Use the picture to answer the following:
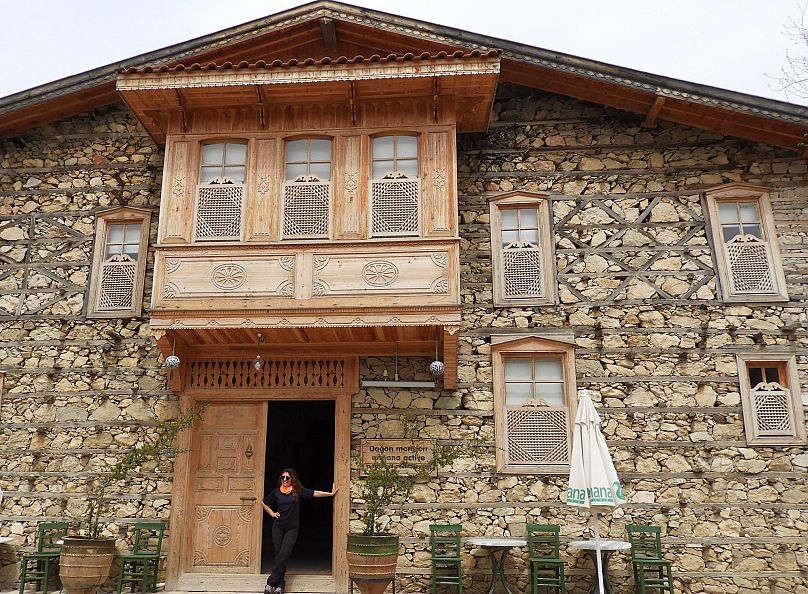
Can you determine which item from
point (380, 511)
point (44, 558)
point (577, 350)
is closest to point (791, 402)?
point (577, 350)

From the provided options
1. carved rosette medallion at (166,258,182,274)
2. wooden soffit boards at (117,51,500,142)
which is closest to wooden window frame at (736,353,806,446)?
wooden soffit boards at (117,51,500,142)

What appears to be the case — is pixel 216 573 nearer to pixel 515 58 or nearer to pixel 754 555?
pixel 754 555

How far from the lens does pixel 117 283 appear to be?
1084cm

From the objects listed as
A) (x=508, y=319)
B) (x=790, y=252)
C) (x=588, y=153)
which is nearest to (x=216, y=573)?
(x=508, y=319)

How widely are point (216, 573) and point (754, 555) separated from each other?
7.24 m

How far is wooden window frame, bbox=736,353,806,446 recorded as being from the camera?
9.51 m

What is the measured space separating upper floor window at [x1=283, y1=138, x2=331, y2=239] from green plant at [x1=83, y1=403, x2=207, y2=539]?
2.99 meters

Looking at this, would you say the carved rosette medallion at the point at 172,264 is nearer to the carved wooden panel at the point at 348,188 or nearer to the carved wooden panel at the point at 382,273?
the carved wooden panel at the point at 382,273

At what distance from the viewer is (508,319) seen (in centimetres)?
1021

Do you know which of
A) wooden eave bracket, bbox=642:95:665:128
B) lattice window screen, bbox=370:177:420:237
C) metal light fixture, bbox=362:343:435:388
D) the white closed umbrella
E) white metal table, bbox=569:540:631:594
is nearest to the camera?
the white closed umbrella

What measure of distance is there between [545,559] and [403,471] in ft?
7.21

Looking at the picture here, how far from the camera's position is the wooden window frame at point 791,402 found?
951cm

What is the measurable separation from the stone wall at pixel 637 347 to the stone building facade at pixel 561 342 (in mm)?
25

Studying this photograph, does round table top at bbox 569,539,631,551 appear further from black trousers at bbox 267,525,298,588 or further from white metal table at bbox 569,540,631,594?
black trousers at bbox 267,525,298,588
